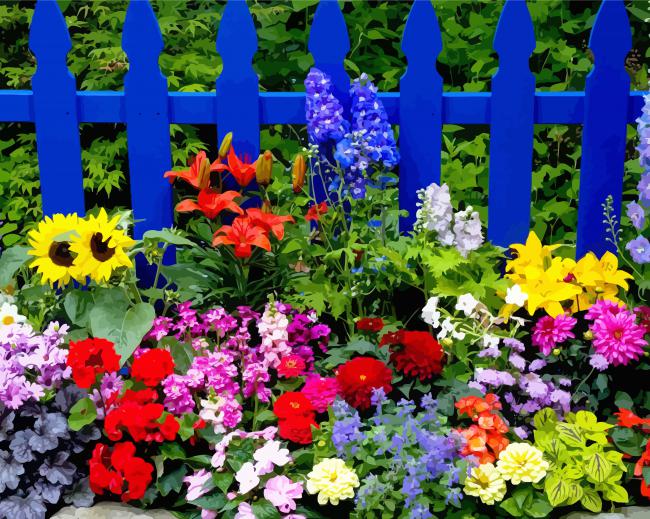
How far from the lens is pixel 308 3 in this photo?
15.4 feet

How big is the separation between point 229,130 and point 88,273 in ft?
2.74

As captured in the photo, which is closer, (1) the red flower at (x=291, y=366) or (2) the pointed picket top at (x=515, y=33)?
(1) the red flower at (x=291, y=366)

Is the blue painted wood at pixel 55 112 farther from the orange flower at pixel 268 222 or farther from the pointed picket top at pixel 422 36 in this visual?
the pointed picket top at pixel 422 36

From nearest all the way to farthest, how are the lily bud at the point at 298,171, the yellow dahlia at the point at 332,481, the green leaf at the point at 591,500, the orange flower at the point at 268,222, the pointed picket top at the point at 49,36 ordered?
the yellow dahlia at the point at 332,481, the green leaf at the point at 591,500, the orange flower at the point at 268,222, the lily bud at the point at 298,171, the pointed picket top at the point at 49,36

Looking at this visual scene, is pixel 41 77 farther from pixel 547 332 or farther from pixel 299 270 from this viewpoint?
pixel 547 332

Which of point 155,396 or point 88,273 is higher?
point 88,273

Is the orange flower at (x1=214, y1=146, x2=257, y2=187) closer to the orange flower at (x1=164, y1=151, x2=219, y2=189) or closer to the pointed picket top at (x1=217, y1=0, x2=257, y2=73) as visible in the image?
the orange flower at (x1=164, y1=151, x2=219, y2=189)

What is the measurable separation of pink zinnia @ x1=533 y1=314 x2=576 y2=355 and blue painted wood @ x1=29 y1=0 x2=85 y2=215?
6.24ft

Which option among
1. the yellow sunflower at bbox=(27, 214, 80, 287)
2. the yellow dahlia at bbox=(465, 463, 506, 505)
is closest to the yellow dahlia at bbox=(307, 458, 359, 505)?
the yellow dahlia at bbox=(465, 463, 506, 505)

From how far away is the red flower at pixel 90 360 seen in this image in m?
3.09

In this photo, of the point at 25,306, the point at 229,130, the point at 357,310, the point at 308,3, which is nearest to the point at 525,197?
the point at 357,310

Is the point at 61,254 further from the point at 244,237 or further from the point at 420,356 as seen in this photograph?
the point at 420,356

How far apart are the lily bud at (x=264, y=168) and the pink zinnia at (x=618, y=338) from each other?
4.13 feet

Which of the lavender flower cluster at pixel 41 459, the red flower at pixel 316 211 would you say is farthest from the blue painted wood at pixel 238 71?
the lavender flower cluster at pixel 41 459
